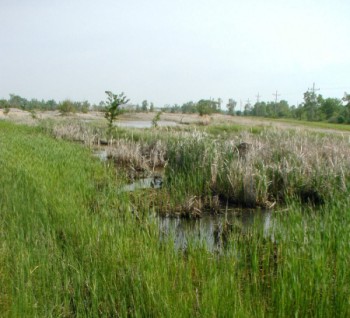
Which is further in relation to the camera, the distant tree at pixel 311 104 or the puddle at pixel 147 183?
the distant tree at pixel 311 104

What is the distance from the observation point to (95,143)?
15.7m

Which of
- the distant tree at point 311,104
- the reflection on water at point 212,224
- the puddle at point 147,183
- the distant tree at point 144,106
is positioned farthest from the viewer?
the distant tree at point 144,106

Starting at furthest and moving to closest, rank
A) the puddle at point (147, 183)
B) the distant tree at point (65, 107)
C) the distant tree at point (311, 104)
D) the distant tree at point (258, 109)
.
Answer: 1. the distant tree at point (258, 109)
2. the distant tree at point (311, 104)
3. the distant tree at point (65, 107)
4. the puddle at point (147, 183)

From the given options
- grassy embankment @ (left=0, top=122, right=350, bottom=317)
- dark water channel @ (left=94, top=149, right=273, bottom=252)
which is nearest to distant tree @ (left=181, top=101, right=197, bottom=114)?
dark water channel @ (left=94, top=149, right=273, bottom=252)

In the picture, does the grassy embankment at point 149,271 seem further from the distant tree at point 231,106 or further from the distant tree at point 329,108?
the distant tree at point 231,106

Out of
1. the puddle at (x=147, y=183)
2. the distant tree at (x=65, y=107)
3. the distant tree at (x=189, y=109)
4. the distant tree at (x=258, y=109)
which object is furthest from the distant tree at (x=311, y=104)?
the puddle at (x=147, y=183)

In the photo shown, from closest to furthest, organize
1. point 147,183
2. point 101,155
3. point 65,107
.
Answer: point 147,183, point 101,155, point 65,107

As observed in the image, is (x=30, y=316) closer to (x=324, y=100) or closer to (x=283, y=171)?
(x=283, y=171)

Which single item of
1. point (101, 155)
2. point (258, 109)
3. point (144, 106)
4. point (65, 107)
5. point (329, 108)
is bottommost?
point (101, 155)

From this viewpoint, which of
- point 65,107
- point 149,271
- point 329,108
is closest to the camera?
point 149,271

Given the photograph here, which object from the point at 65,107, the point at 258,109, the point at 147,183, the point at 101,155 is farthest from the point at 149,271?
the point at 258,109

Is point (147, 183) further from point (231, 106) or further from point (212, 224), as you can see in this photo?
point (231, 106)

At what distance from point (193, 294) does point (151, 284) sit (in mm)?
359

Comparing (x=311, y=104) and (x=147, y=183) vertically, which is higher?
(x=311, y=104)
